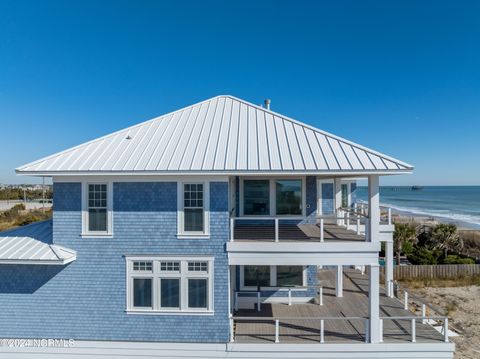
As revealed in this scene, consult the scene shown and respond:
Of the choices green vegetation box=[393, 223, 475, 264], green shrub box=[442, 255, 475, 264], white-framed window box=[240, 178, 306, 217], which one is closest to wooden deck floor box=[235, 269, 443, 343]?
white-framed window box=[240, 178, 306, 217]

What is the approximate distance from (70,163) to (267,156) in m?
6.79

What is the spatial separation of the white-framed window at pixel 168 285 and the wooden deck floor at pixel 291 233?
186 centimetres

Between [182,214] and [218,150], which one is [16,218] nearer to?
[182,214]

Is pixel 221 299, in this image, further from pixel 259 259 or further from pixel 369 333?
pixel 369 333

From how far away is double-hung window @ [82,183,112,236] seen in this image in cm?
969

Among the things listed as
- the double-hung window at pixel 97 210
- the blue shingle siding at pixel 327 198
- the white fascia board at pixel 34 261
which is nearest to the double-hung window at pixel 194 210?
the double-hung window at pixel 97 210

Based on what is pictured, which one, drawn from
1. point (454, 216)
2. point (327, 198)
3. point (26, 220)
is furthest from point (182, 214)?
point (454, 216)

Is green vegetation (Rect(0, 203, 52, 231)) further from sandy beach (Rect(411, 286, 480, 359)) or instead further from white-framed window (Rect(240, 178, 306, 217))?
sandy beach (Rect(411, 286, 480, 359))

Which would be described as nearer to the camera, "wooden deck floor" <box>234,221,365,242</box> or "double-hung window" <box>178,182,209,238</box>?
"double-hung window" <box>178,182,209,238</box>

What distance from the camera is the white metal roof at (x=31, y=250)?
9133 mm

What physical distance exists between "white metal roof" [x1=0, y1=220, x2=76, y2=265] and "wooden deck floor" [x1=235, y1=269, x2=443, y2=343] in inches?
255

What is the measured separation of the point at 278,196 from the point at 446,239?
919 inches

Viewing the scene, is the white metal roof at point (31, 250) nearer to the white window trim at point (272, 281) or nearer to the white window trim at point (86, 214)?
the white window trim at point (86, 214)

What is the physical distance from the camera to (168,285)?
9680mm
